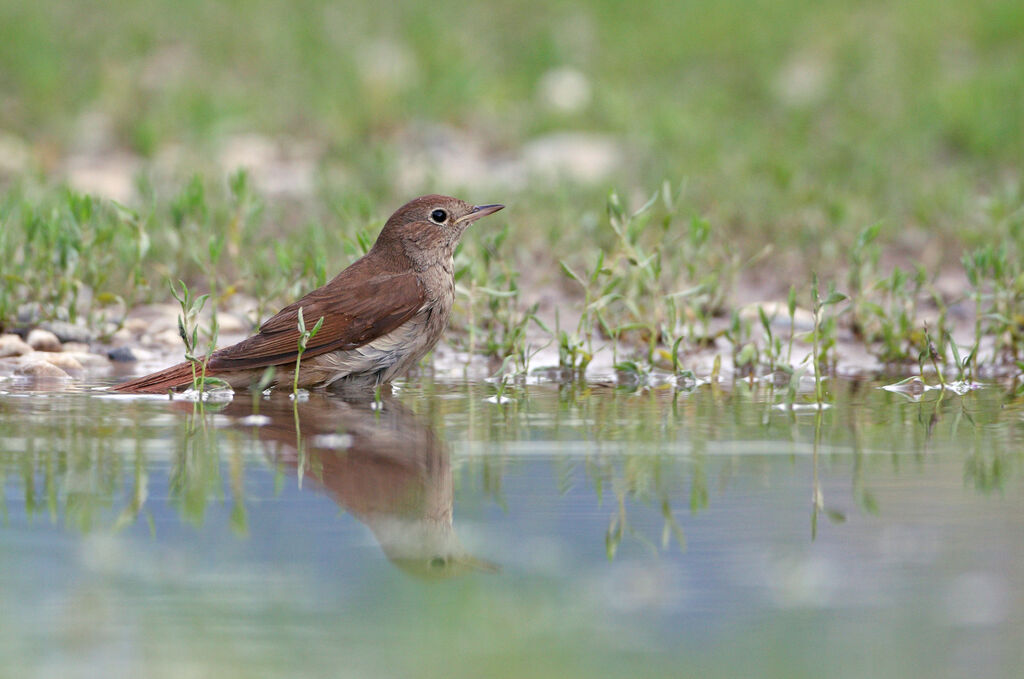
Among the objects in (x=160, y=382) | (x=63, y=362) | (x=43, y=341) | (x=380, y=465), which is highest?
(x=43, y=341)

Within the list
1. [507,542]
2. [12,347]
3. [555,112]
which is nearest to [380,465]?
[507,542]

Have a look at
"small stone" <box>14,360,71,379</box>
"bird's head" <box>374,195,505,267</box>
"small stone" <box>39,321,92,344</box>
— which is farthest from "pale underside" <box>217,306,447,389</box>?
"small stone" <box>39,321,92,344</box>

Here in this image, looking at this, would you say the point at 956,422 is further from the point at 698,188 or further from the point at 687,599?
the point at 698,188

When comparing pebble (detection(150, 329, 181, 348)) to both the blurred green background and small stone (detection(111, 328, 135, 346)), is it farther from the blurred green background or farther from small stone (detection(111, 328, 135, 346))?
the blurred green background

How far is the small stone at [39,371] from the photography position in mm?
5824

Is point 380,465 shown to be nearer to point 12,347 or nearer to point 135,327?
point 12,347

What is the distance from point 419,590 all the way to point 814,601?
78 centimetres

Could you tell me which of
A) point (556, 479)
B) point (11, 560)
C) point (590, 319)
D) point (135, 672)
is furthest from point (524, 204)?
point (135, 672)

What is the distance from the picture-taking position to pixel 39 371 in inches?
229

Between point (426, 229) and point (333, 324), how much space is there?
686mm

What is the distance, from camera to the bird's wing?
18.2ft

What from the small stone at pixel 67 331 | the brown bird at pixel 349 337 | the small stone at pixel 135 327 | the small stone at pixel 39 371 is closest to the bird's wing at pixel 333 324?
the brown bird at pixel 349 337

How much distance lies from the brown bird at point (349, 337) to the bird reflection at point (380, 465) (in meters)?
0.18

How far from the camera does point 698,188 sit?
10289 mm
